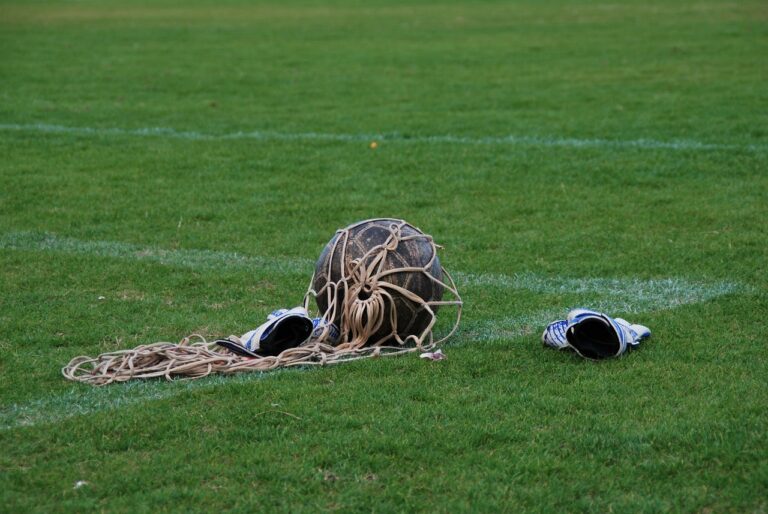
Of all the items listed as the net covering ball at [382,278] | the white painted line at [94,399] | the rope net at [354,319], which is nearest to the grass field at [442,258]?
the white painted line at [94,399]

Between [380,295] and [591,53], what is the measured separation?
14.4m

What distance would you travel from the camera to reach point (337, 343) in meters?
5.81

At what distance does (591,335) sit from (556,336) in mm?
182

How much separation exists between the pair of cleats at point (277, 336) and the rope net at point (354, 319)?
36mm

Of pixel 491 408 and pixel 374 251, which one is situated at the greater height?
pixel 374 251

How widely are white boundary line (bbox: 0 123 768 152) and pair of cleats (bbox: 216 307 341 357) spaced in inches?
250

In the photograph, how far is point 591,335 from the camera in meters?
5.60

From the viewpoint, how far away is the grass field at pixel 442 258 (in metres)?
4.24

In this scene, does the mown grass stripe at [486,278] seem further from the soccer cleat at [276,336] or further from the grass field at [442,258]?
the soccer cleat at [276,336]

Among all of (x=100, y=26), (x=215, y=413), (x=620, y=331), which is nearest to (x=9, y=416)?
(x=215, y=413)

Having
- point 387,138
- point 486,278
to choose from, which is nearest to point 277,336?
point 486,278

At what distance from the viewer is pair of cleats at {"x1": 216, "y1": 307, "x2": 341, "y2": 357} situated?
559 centimetres

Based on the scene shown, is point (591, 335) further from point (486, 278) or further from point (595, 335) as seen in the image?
point (486, 278)

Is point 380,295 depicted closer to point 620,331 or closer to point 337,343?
point 337,343
